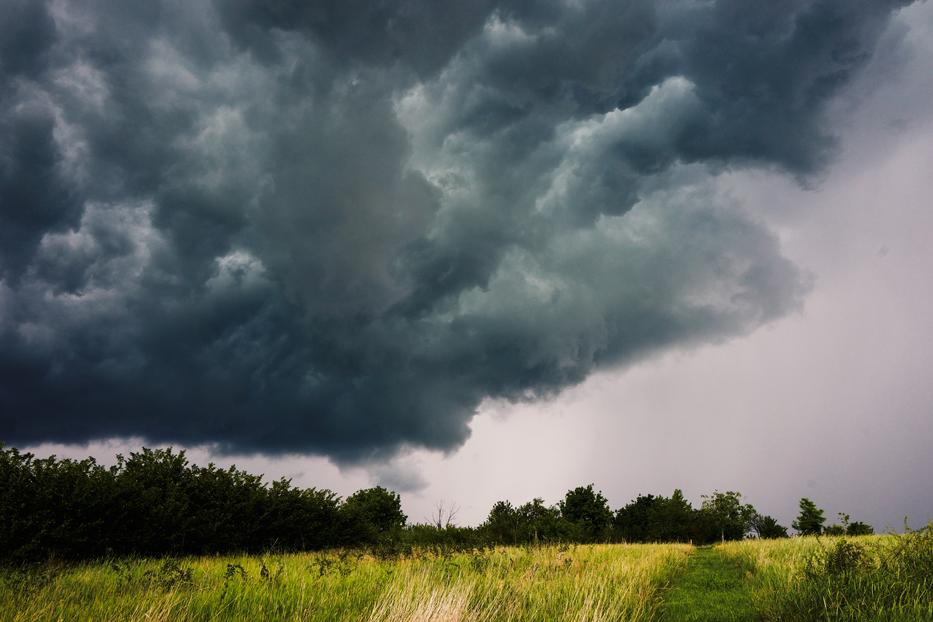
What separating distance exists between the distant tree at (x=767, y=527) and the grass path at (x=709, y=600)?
75.6 metres

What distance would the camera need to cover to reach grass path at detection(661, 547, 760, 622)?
27.1 ft

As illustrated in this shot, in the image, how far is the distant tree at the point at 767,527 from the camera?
247 feet

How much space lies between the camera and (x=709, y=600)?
1012cm

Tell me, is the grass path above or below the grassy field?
below

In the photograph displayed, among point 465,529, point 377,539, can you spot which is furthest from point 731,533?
point 377,539

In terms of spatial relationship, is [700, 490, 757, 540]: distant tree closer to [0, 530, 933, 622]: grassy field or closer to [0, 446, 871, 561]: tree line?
[0, 446, 871, 561]: tree line

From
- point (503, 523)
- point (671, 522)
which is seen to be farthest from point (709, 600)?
point (671, 522)

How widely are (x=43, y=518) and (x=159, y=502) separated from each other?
5.06 metres

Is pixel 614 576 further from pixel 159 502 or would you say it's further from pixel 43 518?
pixel 159 502

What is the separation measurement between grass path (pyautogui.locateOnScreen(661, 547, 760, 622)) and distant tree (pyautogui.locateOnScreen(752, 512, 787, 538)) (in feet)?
248

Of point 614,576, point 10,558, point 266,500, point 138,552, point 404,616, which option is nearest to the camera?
point 404,616

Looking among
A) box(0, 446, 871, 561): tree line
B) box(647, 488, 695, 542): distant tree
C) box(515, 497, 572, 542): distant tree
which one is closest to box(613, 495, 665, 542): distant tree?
box(647, 488, 695, 542): distant tree

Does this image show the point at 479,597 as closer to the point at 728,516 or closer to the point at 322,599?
the point at 322,599

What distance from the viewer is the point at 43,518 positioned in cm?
1592
